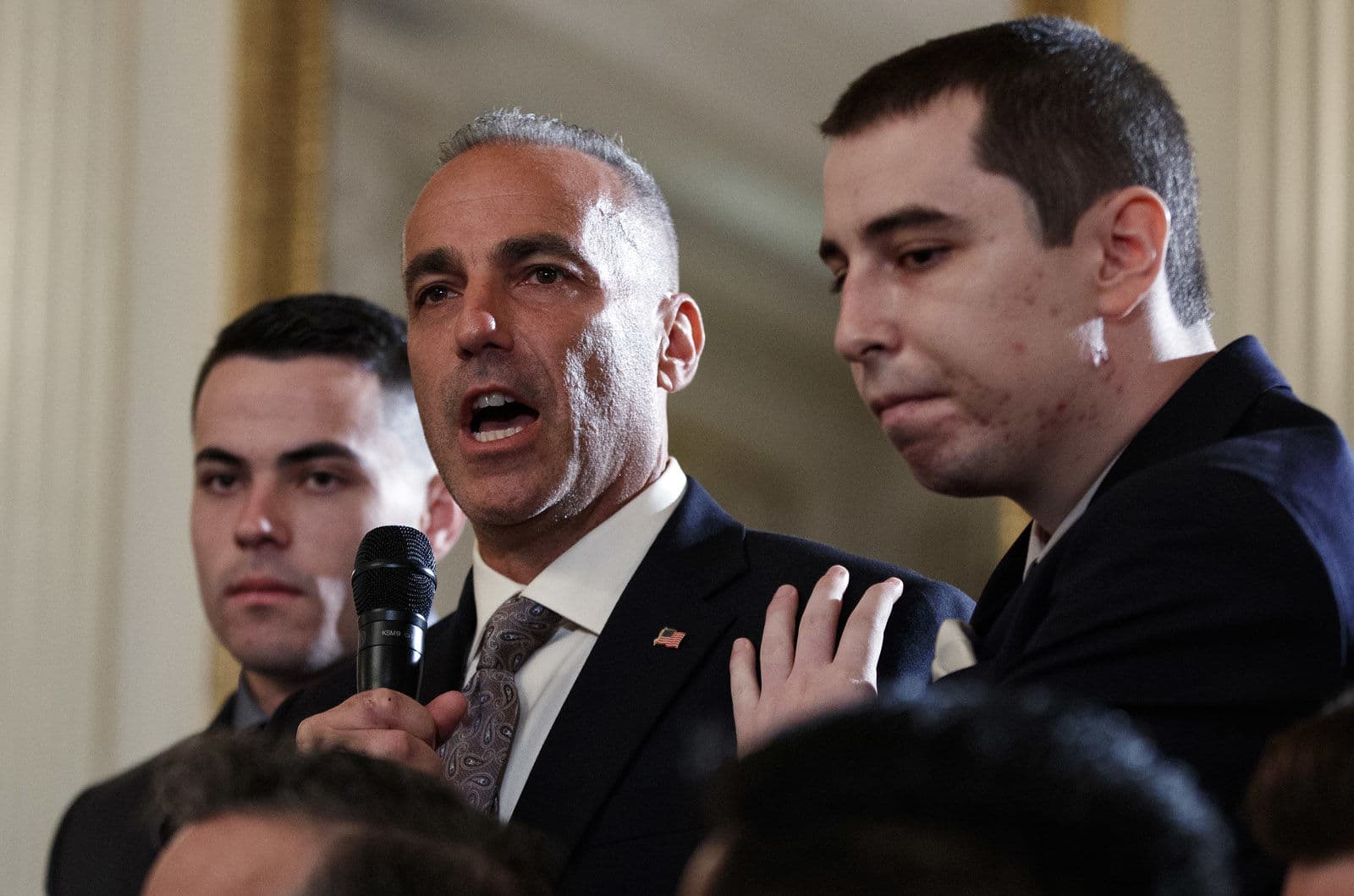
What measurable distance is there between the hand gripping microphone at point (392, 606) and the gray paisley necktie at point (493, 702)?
A: 15 centimetres

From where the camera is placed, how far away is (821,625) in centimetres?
185

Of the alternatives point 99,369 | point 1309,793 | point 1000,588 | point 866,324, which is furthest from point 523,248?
point 99,369

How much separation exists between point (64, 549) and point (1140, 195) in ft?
11.6

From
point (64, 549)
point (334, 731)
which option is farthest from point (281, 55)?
point (334, 731)

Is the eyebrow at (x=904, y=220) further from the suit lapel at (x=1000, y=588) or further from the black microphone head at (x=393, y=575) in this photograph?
the black microphone head at (x=393, y=575)

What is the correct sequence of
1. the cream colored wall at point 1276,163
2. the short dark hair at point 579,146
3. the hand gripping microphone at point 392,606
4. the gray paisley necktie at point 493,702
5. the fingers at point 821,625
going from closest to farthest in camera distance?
1. the fingers at point 821,625
2. the hand gripping microphone at point 392,606
3. the gray paisley necktie at point 493,702
4. the short dark hair at point 579,146
5. the cream colored wall at point 1276,163

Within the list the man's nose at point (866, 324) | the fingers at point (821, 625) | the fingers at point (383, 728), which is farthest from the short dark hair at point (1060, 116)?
the fingers at point (383, 728)

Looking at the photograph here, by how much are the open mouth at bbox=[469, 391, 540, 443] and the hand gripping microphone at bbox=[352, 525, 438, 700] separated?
27cm

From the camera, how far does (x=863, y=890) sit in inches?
30.7

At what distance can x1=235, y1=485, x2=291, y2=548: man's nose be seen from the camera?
294 centimetres

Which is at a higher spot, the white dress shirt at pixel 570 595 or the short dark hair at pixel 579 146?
the short dark hair at pixel 579 146

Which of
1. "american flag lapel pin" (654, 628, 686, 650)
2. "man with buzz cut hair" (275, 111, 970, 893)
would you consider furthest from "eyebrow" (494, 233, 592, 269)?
"american flag lapel pin" (654, 628, 686, 650)

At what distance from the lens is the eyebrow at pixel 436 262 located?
241 centimetres

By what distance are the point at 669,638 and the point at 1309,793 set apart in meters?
1.27
